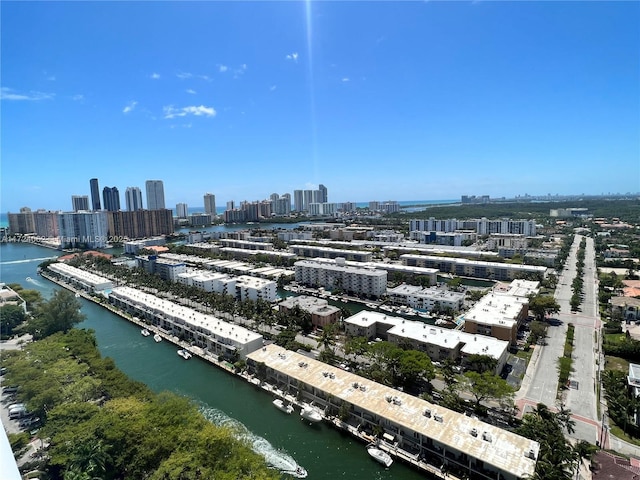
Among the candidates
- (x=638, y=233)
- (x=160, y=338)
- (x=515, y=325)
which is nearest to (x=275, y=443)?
(x=160, y=338)

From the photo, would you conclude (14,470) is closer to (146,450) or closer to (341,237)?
(146,450)

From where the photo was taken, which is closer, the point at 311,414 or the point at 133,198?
the point at 311,414

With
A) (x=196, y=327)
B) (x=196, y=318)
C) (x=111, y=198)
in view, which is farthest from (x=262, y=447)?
(x=111, y=198)

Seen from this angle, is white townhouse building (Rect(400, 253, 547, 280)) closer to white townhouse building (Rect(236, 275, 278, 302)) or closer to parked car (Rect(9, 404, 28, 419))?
white townhouse building (Rect(236, 275, 278, 302))

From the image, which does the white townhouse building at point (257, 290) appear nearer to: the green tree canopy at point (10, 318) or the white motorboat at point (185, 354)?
the white motorboat at point (185, 354)

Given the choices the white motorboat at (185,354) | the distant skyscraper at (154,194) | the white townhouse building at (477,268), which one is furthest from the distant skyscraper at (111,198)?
the white motorboat at (185,354)

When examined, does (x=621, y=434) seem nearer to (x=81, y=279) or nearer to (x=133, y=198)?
(x=81, y=279)
